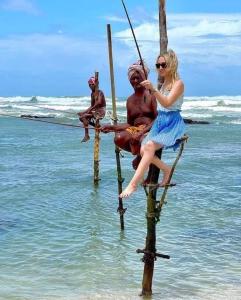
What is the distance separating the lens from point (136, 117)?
7637 mm

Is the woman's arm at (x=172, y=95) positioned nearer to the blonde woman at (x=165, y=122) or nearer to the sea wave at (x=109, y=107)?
the blonde woman at (x=165, y=122)

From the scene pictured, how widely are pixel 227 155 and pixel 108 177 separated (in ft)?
21.2

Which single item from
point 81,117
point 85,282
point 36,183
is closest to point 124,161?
point 36,183

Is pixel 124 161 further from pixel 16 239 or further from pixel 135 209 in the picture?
pixel 16 239

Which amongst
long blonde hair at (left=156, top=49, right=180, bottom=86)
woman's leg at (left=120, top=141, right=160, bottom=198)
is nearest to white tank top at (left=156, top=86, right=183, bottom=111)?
long blonde hair at (left=156, top=49, right=180, bottom=86)

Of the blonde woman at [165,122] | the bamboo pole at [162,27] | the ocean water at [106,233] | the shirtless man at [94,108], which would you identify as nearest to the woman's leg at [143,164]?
the blonde woman at [165,122]

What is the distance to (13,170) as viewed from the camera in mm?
19047

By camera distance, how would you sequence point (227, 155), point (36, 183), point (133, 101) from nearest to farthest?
point (133, 101)
point (36, 183)
point (227, 155)

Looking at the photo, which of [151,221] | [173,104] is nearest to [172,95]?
[173,104]

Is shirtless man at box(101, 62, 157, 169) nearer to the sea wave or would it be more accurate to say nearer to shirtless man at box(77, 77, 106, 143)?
shirtless man at box(77, 77, 106, 143)

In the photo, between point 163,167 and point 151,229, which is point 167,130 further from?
point 151,229

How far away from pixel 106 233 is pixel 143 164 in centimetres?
463

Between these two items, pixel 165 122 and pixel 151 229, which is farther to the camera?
pixel 151 229

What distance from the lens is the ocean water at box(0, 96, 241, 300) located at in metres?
8.26
